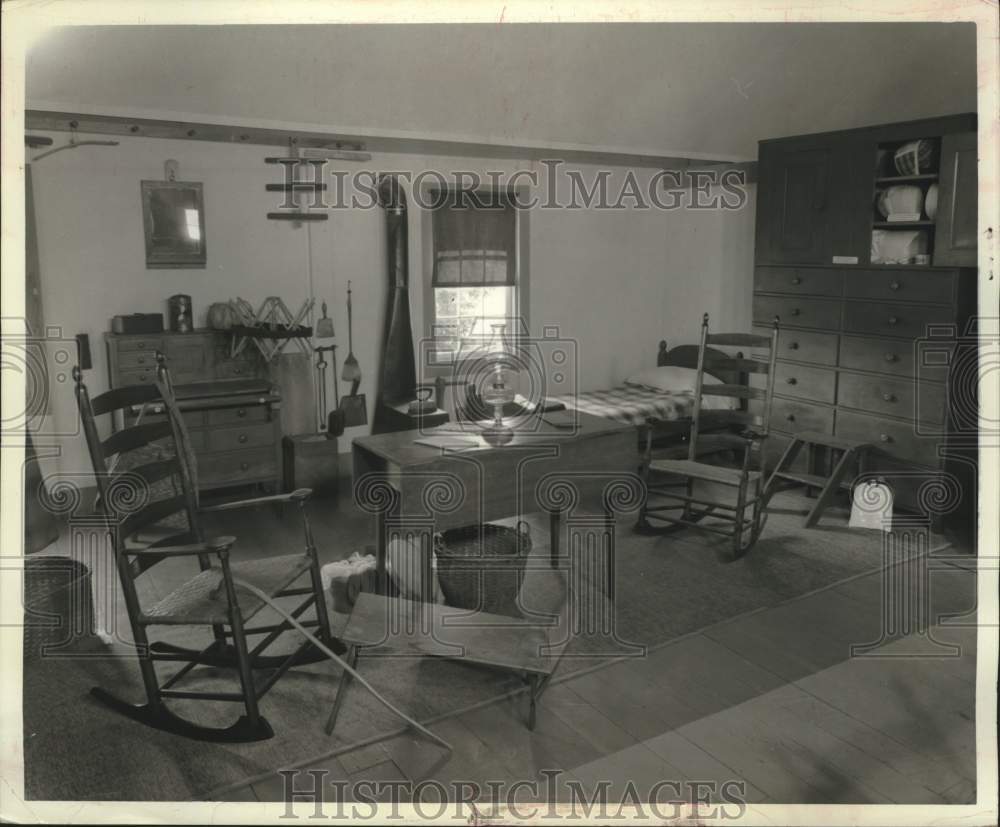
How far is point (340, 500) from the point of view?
5.32m

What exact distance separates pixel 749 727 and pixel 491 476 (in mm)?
1429

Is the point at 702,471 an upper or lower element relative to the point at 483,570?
upper

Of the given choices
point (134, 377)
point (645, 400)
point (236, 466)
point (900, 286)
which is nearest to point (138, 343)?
point (134, 377)

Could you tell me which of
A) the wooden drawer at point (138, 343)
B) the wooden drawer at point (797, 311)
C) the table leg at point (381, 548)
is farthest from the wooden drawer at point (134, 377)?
the wooden drawer at point (797, 311)

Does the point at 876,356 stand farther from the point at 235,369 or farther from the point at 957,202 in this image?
the point at 235,369

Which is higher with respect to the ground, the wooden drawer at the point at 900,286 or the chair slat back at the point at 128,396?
the wooden drawer at the point at 900,286

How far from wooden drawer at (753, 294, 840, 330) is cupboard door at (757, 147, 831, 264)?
0.25 meters

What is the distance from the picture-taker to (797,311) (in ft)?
18.1

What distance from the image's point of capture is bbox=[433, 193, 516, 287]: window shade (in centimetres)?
593

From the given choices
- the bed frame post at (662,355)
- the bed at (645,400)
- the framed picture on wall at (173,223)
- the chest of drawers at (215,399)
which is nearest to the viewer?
the chest of drawers at (215,399)

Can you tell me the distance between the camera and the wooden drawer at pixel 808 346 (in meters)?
5.35

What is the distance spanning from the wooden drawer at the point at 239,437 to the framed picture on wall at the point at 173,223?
Answer: 1.06 metres

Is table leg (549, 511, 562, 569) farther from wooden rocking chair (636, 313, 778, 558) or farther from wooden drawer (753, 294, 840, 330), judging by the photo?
wooden drawer (753, 294, 840, 330)

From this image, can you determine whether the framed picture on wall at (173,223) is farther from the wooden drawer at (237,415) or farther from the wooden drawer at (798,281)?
the wooden drawer at (798,281)
